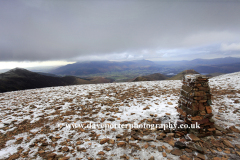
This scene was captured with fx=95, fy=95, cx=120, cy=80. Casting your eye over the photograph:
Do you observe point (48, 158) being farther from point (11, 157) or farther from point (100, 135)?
point (100, 135)

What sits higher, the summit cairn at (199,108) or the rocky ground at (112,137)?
the summit cairn at (199,108)

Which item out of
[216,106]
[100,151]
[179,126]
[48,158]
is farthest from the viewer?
[216,106]

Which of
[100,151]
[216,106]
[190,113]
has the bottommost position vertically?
[100,151]

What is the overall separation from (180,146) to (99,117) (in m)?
4.98

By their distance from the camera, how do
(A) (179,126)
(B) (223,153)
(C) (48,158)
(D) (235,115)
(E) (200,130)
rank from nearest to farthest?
(B) (223,153)
(C) (48,158)
(E) (200,130)
(A) (179,126)
(D) (235,115)

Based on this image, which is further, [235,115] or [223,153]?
[235,115]

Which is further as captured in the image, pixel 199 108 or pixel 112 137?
pixel 112 137

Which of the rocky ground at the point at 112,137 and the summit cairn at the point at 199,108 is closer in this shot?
the rocky ground at the point at 112,137

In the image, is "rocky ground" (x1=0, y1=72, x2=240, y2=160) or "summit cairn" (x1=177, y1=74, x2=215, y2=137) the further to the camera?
"summit cairn" (x1=177, y1=74, x2=215, y2=137)

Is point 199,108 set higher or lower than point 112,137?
higher

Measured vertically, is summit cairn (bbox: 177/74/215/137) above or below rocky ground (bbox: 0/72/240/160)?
above

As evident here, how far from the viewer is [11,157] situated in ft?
13.0

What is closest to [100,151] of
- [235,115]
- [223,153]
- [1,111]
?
[223,153]

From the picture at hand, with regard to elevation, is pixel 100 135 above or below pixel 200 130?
below
